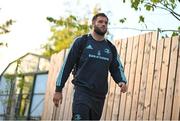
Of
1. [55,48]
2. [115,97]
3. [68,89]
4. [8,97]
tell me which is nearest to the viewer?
[115,97]

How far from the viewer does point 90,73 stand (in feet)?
17.6

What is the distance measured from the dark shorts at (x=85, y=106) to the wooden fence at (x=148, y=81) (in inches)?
106

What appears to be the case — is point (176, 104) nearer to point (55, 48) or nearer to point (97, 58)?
point (97, 58)

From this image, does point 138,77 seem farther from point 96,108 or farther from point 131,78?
point 96,108

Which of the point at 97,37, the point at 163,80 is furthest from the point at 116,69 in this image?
the point at 163,80

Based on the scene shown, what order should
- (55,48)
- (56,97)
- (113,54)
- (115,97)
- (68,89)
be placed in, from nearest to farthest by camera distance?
(56,97) → (113,54) → (115,97) → (68,89) → (55,48)

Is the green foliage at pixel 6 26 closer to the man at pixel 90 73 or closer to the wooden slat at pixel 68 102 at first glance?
the wooden slat at pixel 68 102

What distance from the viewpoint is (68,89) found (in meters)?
11.6

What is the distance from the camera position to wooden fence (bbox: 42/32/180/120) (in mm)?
8016

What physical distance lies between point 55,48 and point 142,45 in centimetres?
2747

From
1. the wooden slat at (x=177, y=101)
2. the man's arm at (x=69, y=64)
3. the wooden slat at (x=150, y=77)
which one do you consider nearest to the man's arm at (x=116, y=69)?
the man's arm at (x=69, y=64)

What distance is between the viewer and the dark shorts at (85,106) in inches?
206

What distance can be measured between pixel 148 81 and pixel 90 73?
11.3ft

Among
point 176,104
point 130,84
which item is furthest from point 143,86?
point 176,104
